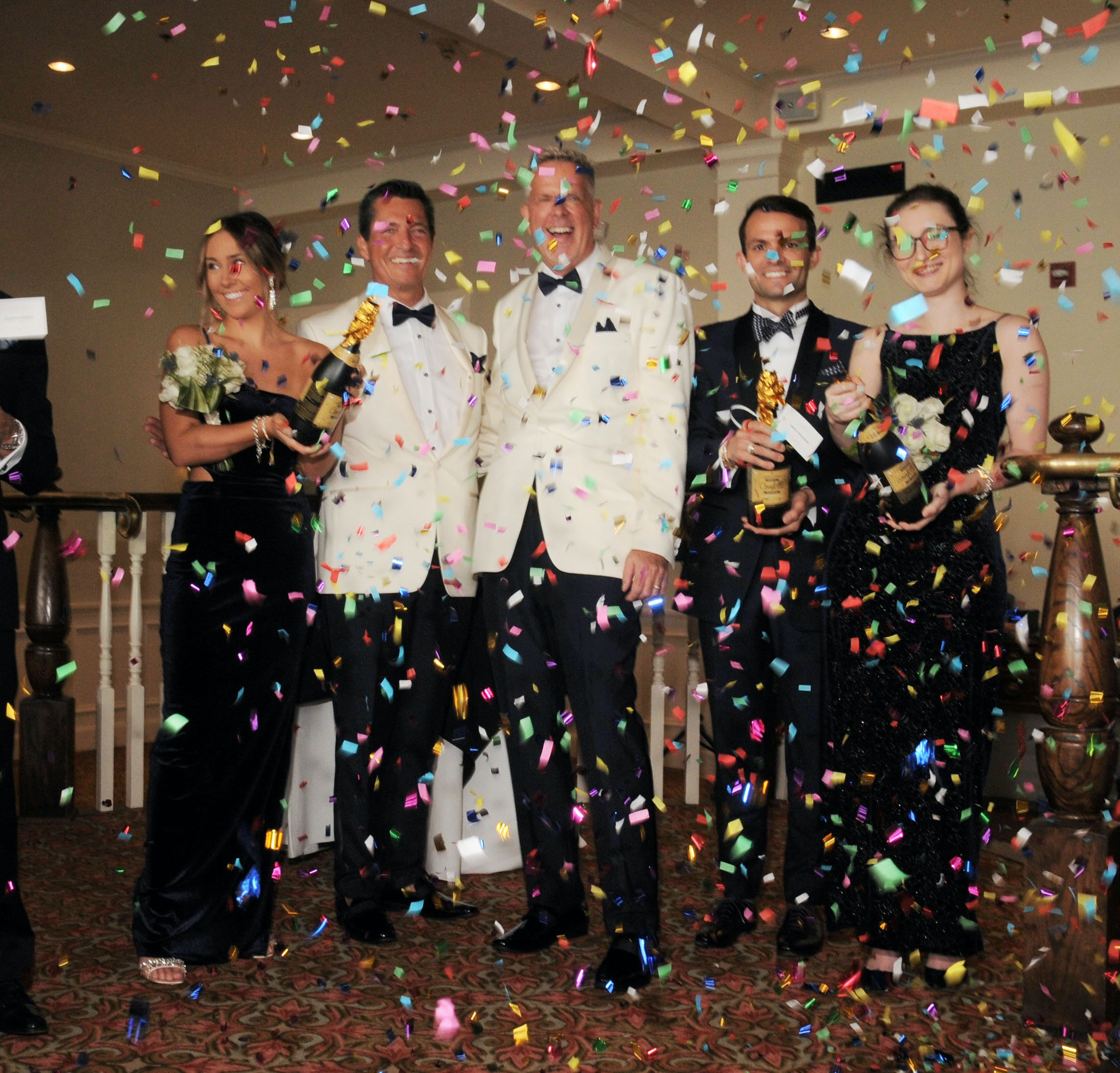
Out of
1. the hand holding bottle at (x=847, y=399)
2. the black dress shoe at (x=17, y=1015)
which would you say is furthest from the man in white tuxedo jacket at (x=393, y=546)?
the hand holding bottle at (x=847, y=399)

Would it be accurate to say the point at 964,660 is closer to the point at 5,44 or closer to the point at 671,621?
the point at 671,621

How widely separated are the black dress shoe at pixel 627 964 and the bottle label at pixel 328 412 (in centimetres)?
123

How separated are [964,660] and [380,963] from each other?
1.40 meters

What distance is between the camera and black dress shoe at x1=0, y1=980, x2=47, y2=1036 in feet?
7.48

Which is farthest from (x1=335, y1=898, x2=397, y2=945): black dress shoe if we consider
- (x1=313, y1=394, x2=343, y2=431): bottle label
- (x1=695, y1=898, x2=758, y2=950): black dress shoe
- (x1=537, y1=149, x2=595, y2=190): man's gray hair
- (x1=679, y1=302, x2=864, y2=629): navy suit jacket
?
(x1=537, y1=149, x2=595, y2=190): man's gray hair

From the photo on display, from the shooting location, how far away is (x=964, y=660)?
2496 mm

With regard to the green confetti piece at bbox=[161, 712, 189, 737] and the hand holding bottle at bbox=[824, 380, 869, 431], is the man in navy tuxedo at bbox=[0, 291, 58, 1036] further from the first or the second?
the hand holding bottle at bbox=[824, 380, 869, 431]

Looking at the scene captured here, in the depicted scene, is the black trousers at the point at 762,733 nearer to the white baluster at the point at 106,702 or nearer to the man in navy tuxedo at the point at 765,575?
the man in navy tuxedo at the point at 765,575

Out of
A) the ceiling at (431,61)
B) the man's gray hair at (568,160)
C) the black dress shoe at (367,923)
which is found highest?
the ceiling at (431,61)

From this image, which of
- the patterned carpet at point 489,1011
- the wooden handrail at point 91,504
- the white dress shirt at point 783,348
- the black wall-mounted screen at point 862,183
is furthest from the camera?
the black wall-mounted screen at point 862,183

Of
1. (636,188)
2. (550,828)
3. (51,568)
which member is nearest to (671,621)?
Answer: (636,188)

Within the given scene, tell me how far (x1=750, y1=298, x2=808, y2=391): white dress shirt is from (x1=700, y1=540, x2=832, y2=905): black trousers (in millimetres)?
403

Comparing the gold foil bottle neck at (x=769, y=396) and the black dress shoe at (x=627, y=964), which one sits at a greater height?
the gold foil bottle neck at (x=769, y=396)

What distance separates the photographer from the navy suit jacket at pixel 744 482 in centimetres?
279
